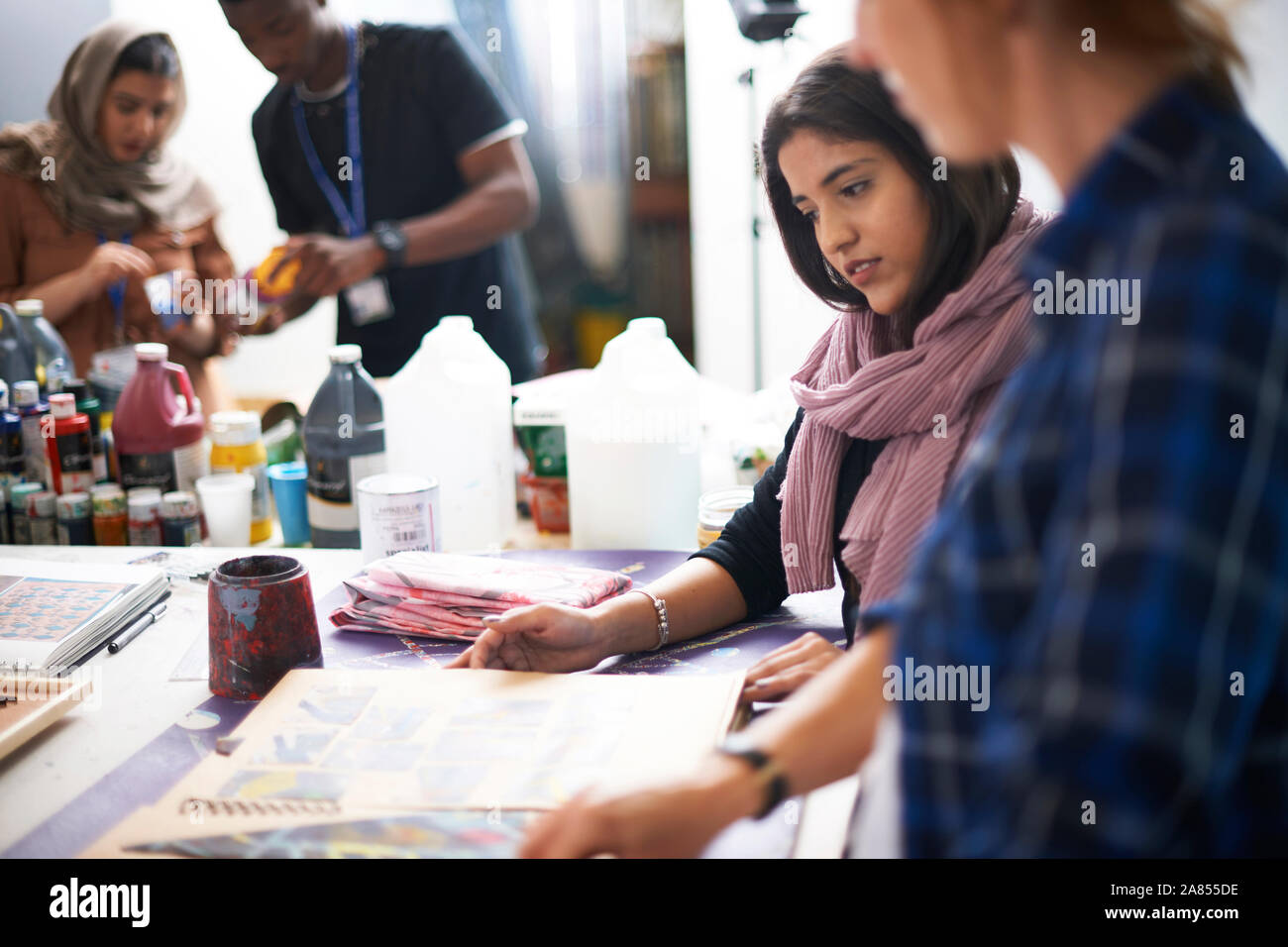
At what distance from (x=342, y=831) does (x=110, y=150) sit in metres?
2.13

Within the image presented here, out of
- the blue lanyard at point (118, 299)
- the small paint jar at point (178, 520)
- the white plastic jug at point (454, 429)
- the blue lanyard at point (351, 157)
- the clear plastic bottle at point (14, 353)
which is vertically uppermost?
the blue lanyard at point (351, 157)

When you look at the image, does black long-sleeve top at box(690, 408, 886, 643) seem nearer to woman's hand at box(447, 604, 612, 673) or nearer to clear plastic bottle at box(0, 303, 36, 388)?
woman's hand at box(447, 604, 612, 673)

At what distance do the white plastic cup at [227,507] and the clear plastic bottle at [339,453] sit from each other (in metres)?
0.09

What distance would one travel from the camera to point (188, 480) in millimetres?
1670

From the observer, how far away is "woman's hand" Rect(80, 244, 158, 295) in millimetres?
2262

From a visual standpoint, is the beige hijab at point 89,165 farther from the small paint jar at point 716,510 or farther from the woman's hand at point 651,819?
the woman's hand at point 651,819

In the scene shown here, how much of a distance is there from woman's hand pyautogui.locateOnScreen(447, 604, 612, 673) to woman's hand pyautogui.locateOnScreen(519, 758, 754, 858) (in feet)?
1.32

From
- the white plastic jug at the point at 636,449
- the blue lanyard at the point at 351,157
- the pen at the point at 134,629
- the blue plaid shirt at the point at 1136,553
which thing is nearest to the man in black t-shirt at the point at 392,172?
the blue lanyard at the point at 351,157

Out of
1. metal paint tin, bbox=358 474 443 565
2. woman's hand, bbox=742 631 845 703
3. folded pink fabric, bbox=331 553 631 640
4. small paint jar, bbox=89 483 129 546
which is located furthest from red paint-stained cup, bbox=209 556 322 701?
small paint jar, bbox=89 483 129 546

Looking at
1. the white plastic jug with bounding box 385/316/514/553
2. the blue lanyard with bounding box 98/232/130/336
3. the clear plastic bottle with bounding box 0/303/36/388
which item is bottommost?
the white plastic jug with bounding box 385/316/514/553

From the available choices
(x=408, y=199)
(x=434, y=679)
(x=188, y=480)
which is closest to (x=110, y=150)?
(x=408, y=199)

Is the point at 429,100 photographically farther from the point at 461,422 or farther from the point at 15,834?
the point at 15,834

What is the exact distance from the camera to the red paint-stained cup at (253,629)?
106cm

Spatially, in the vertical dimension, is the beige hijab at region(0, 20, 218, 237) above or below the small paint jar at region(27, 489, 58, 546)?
above
